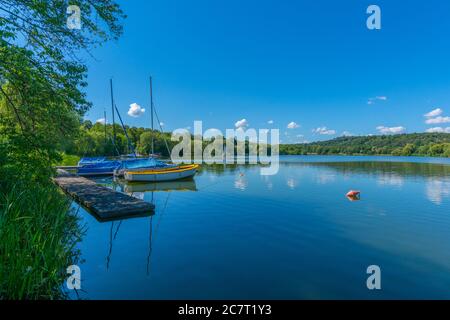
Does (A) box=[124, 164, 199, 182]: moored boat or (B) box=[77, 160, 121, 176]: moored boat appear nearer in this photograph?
(A) box=[124, 164, 199, 182]: moored boat

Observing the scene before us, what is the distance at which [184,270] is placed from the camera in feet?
20.1

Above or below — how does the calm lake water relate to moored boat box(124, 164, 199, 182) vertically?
below

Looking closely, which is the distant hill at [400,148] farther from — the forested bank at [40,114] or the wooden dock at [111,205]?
the forested bank at [40,114]

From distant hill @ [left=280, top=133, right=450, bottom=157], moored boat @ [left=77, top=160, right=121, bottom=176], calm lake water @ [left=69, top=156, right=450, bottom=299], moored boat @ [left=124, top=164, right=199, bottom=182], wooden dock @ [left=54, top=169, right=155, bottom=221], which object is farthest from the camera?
distant hill @ [left=280, top=133, right=450, bottom=157]

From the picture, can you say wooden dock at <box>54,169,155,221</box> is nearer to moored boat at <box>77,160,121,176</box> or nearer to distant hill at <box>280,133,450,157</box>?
moored boat at <box>77,160,121,176</box>

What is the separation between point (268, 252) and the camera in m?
7.30

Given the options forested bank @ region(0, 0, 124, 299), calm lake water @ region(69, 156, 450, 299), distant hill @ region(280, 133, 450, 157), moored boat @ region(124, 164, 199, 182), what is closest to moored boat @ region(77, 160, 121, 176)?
moored boat @ region(124, 164, 199, 182)

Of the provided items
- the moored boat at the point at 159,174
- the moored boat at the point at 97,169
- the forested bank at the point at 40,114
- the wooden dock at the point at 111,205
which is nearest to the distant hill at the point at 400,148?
the moored boat at the point at 159,174

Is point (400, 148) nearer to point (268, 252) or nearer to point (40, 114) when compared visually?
point (268, 252)

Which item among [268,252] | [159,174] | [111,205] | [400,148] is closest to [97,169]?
[159,174]

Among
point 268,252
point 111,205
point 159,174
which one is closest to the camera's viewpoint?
point 268,252

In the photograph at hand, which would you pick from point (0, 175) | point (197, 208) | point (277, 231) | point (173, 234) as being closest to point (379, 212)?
point (277, 231)

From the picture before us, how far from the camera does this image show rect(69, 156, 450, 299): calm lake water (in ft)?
17.3
